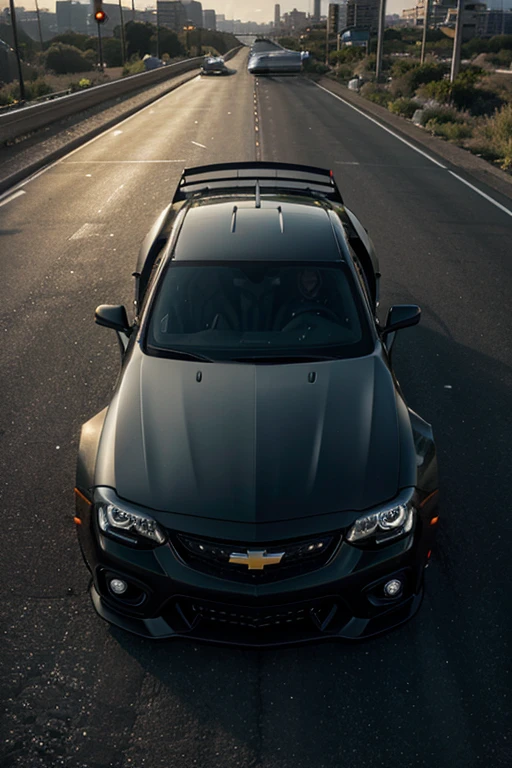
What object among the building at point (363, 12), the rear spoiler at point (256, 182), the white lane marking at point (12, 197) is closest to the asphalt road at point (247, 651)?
the rear spoiler at point (256, 182)

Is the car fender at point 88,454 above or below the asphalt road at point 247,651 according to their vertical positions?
above

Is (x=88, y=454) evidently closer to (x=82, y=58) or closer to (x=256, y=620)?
(x=256, y=620)

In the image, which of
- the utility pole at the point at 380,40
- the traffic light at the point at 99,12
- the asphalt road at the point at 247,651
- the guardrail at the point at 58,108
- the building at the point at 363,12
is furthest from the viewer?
the building at the point at 363,12

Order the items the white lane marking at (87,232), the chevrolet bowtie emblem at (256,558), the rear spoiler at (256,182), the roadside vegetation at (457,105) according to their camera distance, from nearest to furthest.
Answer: the chevrolet bowtie emblem at (256,558) → the rear spoiler at (256,182) → the white lane marking at (87,232) → the roadside vegetation at (457,105)

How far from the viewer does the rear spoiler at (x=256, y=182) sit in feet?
23.2

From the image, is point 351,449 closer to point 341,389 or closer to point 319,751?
point 341,389

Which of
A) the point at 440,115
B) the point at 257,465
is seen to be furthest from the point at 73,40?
the point at 257,465

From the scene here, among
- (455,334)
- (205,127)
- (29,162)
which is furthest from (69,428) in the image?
(205,127)

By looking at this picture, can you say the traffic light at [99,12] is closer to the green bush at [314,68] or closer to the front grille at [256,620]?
the front grille at [256,620]

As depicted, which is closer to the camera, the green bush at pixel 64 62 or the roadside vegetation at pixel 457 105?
the roadside vegetation at pixel 457 105

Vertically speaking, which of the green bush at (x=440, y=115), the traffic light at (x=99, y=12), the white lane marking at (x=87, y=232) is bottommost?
the green bush at (x=440, y=115)

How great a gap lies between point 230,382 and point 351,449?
0.86 meters

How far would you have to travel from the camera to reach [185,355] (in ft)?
15.6

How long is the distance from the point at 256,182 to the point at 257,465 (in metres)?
3.95
